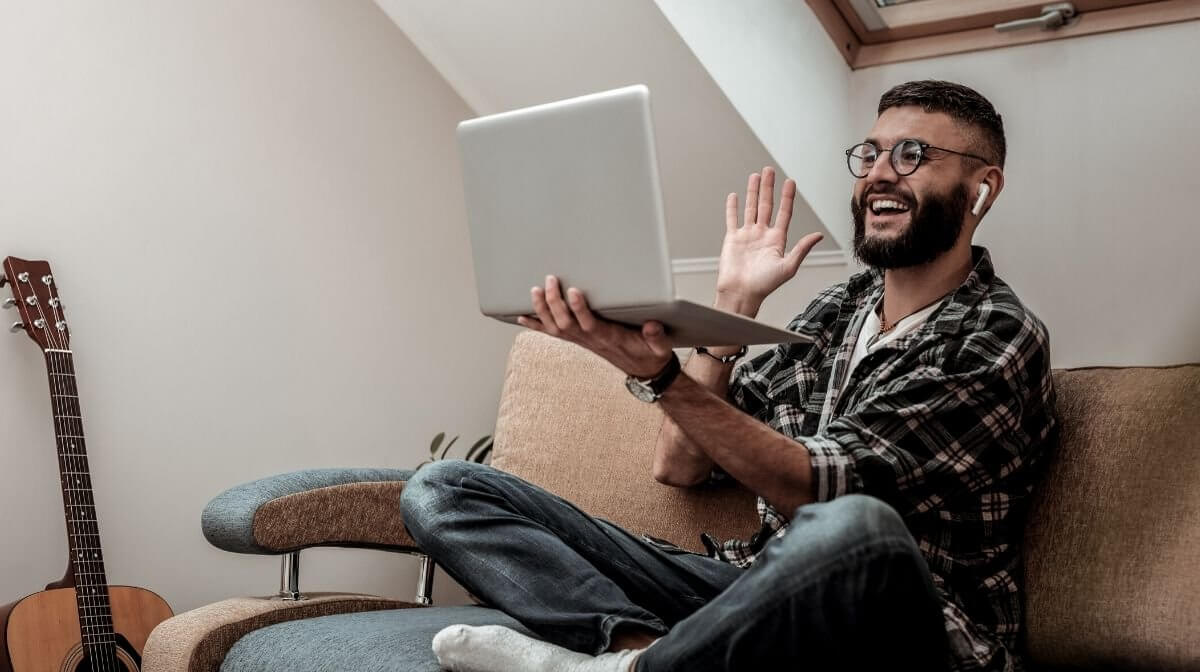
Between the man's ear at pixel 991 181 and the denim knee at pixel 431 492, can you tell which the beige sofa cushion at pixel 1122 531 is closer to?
the man's ear at pixel 991 181

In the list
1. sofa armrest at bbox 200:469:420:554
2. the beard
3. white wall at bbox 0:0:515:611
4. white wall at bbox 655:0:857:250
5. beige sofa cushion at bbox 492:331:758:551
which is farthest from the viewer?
white wall at bbox 655:0:857:250

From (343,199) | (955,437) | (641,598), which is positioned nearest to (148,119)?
(343,199)

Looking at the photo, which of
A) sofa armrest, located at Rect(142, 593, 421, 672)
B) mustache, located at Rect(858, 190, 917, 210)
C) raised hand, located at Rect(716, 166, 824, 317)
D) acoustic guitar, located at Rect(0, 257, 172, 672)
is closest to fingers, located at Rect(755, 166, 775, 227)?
raised hand, located at Rect(716, 166, 824, 317)

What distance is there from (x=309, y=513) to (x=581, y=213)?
0.84 metres

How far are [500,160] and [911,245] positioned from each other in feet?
2.17

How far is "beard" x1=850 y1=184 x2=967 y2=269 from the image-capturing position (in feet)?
5.45

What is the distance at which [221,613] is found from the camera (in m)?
1.70

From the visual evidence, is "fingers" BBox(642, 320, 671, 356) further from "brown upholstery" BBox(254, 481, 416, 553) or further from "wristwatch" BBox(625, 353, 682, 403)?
"brown upholstery" BBox(254, 481, 416, 553)

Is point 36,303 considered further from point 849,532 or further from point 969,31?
point 969,31

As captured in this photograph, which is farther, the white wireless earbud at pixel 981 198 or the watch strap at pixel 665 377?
the white wireless earbud at pixel 981 198

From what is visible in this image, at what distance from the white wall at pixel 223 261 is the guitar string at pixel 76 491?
12 cm

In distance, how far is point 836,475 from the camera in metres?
1.43

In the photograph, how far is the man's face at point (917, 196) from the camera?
1.66 meters

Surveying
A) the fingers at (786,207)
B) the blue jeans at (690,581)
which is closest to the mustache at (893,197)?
the fingers at (786,207)
